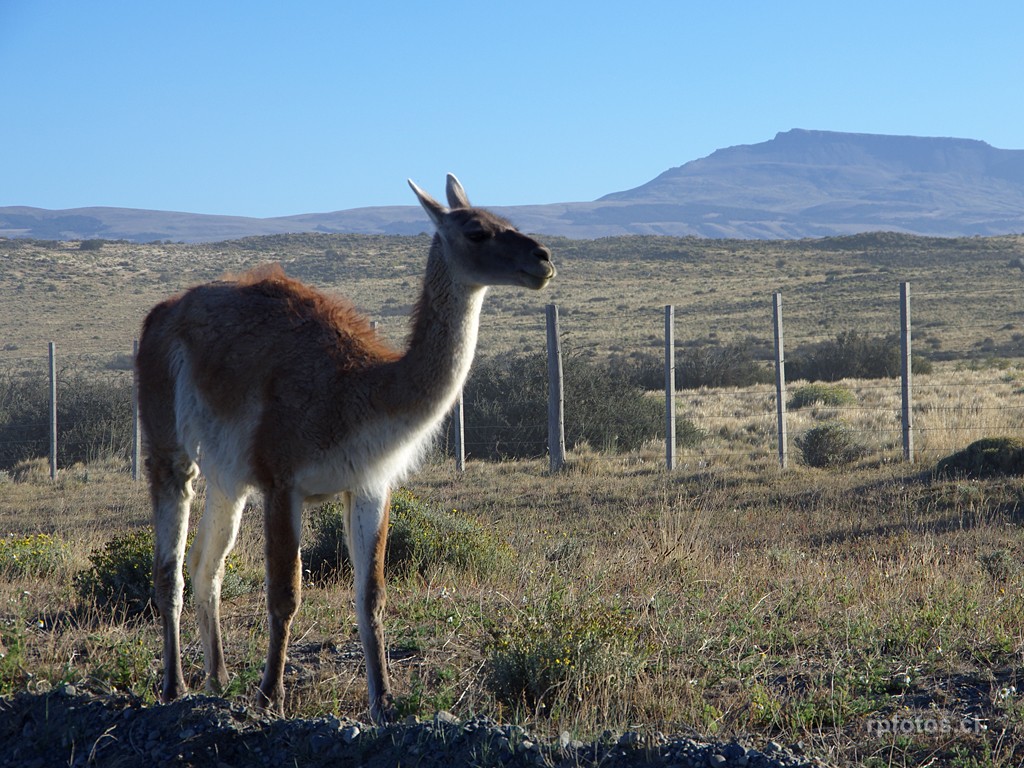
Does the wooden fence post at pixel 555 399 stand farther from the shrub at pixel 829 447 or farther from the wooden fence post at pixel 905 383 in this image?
the wooden fence post at pixel 905 383

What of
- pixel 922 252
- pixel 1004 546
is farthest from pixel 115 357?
pixel 922 252

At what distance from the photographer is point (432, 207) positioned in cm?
503

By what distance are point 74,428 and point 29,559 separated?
13.7 m

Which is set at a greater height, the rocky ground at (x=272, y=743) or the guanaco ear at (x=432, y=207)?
the guanaco ear at (x=432, y=207)

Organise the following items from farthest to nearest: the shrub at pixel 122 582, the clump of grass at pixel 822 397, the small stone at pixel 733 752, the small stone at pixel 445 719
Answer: the clump of grass at pixel 822 397 < the shrub at pixel 122 582 < the small stone at pixel 445 719 < the small stone at pixel 733 752

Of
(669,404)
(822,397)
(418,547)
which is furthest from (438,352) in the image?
(822,397)

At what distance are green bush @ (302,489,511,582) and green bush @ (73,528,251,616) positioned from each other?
759mm

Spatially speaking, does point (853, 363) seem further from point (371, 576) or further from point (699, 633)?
point (371, 576)

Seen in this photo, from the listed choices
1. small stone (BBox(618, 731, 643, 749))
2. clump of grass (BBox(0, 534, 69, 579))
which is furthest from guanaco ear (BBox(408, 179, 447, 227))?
clump of grass (BBox(0, 534, 69, 579))

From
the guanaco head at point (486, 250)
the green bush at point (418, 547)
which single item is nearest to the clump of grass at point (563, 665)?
the guanaco head at point (486, 250)

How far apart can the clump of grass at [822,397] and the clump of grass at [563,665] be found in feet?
62.2

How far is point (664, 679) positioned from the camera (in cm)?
457

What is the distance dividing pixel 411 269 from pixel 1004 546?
55071 millimetres

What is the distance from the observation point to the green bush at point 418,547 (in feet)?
24.4
